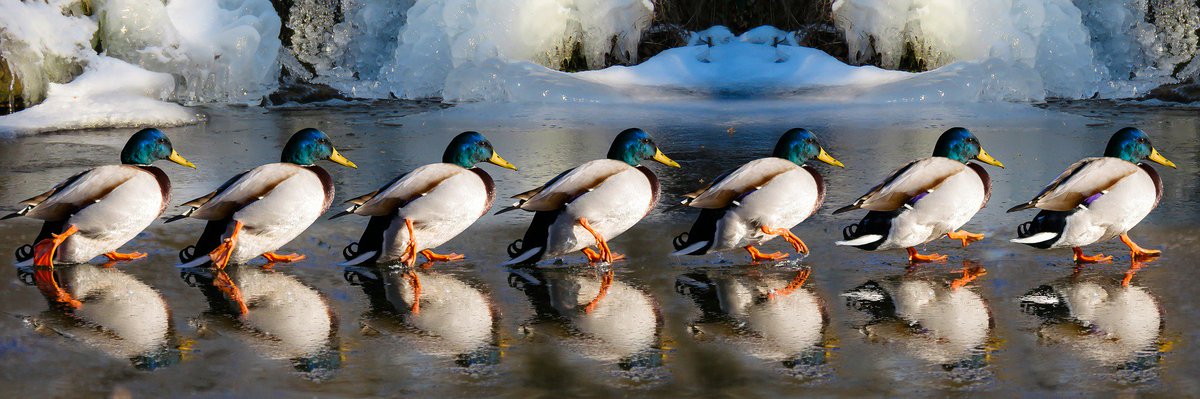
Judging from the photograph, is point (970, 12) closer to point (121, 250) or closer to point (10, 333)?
point (121, 250)

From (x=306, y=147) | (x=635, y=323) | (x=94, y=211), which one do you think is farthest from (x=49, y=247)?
(x=635, y=323)

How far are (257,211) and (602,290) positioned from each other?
1513 millimetres

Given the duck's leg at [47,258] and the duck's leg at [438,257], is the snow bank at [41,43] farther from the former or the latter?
the duck's leg at [438,257]

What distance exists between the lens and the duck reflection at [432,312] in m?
4.97

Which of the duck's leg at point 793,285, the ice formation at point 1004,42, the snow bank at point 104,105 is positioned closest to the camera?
the duck's leg at point 793,285

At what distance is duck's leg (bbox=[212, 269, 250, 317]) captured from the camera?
563 cm

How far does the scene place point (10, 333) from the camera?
521 cm

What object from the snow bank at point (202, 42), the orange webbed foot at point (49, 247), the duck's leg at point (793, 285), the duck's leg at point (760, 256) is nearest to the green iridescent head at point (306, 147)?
the orange webbed foot at point (49, 247)

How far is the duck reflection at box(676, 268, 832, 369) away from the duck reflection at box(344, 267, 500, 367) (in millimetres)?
792

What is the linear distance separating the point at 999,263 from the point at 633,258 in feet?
5.35

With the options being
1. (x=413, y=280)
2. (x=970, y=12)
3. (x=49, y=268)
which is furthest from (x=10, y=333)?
(x=970, y=12)

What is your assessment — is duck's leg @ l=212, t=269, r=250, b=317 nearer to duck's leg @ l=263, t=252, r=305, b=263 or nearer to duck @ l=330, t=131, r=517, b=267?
duck's leg @ l=263, t=252, r=305, b=263

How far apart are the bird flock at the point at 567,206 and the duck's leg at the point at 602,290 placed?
A: 110 mm

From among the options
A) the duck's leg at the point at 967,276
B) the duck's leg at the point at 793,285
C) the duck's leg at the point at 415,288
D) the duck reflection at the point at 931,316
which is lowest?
the duck's leg at the point at 415,288
